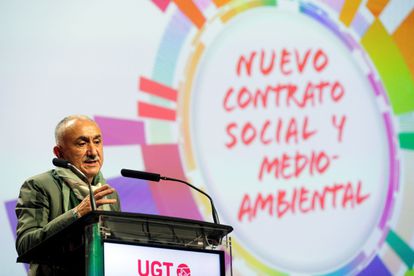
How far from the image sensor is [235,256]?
162 inches

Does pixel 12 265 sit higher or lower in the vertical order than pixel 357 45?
lower

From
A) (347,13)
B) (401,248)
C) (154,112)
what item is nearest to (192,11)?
(154,112)

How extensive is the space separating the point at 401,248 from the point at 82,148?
6.94ft

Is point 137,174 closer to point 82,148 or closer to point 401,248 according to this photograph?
point 82,148

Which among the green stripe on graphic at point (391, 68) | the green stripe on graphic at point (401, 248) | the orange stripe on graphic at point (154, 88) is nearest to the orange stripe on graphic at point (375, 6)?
the green stripe on graphic at point (391, 68)

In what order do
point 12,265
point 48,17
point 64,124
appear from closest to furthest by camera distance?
1. point 64,124
2. point 12,265
3. point 48,17

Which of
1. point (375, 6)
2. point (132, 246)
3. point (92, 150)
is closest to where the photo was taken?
point (132, 246)

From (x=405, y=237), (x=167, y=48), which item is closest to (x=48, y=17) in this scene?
(x=167, y=48)

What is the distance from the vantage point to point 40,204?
Result: 9.25 feet

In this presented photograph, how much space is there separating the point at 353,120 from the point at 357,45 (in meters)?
0.42

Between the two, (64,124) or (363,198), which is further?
(363,198)

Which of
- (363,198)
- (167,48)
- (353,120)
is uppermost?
(167,48)

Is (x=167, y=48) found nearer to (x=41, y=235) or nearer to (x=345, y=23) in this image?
(x=345, y=23)

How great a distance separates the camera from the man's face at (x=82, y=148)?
296cm
